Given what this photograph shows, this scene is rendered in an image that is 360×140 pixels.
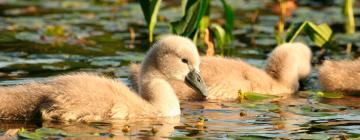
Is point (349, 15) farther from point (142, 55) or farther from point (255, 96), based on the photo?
point (255, 96)

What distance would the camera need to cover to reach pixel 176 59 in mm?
9820

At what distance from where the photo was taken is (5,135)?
8508 mm

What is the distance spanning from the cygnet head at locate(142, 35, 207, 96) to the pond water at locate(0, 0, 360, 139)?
1.36ft

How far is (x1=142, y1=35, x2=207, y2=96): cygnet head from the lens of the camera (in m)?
9.78

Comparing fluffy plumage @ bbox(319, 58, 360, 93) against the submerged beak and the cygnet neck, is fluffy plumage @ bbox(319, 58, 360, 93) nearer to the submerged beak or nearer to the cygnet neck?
the submerged beak

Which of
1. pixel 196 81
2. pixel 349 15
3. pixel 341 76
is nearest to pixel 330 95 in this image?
pixel 341 76

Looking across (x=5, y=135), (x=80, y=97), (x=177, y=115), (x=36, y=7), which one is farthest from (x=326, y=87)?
(x=36, y=7)

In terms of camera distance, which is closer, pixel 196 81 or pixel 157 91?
pixel 157 91

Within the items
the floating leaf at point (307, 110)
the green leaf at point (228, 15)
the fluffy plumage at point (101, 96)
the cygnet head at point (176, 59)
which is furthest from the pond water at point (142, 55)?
the green leaf at point (228, 15)

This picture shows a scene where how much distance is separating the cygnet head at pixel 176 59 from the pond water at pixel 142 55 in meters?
0.41

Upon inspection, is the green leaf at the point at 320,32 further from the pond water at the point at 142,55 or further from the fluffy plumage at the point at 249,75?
the fluffy plumage at the point at 249,75

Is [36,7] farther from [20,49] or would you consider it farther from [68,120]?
[68,120]

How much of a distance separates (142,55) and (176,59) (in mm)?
4124

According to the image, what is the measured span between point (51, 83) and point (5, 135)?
93 cm
